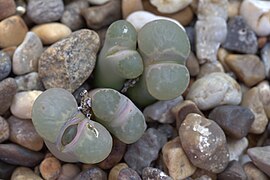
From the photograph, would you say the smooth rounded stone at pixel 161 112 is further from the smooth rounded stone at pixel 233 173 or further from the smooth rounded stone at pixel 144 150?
the smooth rounded stone at pixel 233 173

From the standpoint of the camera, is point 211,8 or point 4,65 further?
point 211,8

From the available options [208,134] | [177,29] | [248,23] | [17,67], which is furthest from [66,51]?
[248,23]

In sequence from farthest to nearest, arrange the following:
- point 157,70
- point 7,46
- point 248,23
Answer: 1. point 248,23
2. point 7,46
3. point 157,70

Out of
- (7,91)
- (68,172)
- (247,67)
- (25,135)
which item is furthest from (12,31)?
(247,67)

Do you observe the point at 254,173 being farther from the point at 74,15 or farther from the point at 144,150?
the point at 74,15

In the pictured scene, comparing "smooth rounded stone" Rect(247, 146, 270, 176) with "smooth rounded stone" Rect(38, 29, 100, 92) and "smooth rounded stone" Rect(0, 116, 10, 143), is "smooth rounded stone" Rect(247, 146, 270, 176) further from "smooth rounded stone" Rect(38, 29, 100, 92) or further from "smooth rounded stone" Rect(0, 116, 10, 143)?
"smooth rounded stone" Rect(0, 116, 10, 143)

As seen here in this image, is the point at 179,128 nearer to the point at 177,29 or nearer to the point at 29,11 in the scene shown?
the point at 177,29

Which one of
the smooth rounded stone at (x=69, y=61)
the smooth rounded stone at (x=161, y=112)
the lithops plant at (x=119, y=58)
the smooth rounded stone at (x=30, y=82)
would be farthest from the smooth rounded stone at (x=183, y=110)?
the smooth rounded stone at (x=30, y=82)

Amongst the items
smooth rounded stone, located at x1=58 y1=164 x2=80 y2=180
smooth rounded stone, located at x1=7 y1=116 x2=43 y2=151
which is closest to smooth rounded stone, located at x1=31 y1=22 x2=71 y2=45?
smooth rounded stone, located at x1=7 y1=116 x2=43 y2=151
